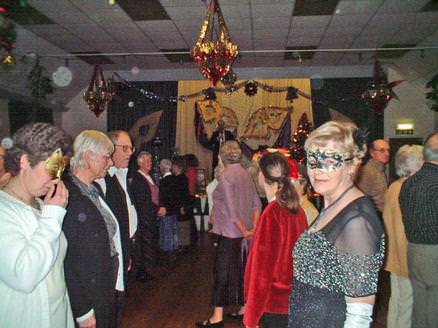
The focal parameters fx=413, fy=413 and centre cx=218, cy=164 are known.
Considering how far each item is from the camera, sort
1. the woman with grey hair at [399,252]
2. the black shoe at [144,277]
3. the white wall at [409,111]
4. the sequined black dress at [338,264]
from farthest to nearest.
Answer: the white wall at [409,111] → the black shoe at [144,277] → the woman with grey hair at [399,252] → the sequined black dress at [338,264]

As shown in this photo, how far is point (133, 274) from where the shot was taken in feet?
17.8

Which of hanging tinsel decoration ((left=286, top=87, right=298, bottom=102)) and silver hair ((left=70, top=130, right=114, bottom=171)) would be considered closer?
silver hair ((left=70, top=130, right=114, bottom=171))

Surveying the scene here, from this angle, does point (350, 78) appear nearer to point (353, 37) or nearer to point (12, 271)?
point (353, 37)

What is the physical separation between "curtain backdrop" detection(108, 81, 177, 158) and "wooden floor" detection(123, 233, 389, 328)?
17.3 ft

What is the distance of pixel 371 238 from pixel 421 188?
1.46 m

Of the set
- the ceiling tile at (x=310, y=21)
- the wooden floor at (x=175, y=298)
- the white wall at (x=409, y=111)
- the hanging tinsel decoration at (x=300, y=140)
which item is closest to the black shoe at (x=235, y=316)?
the wooden floor at (x=175, y=298)

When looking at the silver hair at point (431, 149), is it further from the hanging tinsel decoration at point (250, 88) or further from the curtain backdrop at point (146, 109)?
the curtain backdrop at point (146, 109)

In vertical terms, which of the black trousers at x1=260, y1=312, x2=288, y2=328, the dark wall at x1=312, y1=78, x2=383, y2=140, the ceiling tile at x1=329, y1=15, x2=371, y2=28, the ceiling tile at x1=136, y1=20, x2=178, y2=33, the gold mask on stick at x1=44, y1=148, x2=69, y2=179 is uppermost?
the ceiling tile at x1=329, y1=15, x2=371, y2=28

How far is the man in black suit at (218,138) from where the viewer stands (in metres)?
10.5

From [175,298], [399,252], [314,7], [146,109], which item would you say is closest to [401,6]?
[314,7]

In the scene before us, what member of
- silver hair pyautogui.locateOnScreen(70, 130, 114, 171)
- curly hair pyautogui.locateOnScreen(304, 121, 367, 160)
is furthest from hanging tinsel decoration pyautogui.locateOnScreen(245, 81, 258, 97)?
curly hair pyautogui.locateOnScreen(304, 121, 367, 160)

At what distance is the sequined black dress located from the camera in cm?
138

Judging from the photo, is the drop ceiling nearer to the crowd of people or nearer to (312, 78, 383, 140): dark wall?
(312, 78, 383, 140): dark wall

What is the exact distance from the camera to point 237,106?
10883 mm
